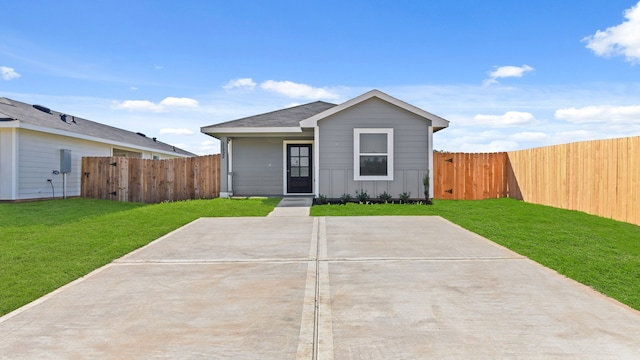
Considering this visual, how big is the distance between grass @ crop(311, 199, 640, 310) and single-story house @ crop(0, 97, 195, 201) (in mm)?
10335

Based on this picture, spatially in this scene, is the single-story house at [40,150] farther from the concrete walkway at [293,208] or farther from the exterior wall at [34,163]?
the concrete walkway at [293,208]

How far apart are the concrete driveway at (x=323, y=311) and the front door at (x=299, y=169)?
9088mm

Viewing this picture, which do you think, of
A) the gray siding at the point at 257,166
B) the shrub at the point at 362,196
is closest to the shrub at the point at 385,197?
the shrub at the point at 362,196

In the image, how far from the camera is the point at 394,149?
12234 millimetres

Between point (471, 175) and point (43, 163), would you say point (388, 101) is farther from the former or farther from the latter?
point (43, 163)

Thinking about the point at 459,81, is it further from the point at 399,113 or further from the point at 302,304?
the point at 302,304

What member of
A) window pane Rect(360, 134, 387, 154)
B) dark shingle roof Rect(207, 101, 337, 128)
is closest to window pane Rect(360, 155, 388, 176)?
window pane Rect(360, 134, 387, 154)

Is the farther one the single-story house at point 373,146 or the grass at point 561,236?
the single-story house at point 373,146

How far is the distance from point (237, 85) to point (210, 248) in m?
11.6

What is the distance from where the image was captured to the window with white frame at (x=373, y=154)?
1217 cm

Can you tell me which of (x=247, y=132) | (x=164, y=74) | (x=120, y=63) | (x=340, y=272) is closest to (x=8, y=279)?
(x=340, y=272)

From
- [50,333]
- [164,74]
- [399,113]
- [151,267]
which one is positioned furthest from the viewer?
[164,74]

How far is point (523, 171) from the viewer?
1351 cm

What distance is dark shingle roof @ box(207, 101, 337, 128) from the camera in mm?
13891
